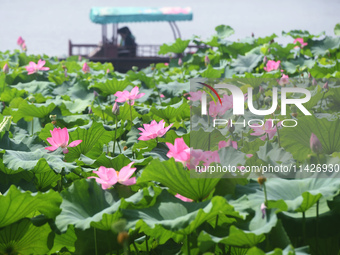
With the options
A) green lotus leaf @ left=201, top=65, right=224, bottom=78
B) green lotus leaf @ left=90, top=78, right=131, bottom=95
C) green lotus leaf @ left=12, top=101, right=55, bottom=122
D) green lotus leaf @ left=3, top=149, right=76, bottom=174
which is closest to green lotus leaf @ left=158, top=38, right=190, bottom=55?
green lotus leaf @ left=201, top=65, right=224, bottom=78

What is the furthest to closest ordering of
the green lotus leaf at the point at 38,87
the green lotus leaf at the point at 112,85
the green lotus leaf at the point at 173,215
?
the green lotus leaf at the point at 38,87 → the green lotus leaf at the point at 112,85 → the green lotus leaf at the point at 173,215

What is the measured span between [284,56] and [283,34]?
89cm

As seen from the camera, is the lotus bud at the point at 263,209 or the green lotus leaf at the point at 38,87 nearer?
the lotus bud at the point at 263,209

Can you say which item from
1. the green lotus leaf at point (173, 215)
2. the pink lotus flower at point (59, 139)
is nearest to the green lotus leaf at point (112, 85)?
the pink lotus flower at point (59, 139)

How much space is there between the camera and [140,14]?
1563 cm

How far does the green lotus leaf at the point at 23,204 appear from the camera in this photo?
36.4 inches

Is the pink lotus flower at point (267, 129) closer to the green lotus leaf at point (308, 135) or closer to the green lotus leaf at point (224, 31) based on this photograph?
the green lotus leaf at point (308, 135)

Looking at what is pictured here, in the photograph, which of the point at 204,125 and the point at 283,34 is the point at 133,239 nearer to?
the point at 204,125

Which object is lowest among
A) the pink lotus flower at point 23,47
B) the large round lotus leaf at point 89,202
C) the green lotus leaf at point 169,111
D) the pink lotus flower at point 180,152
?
the pink lotus flower at point 23,47

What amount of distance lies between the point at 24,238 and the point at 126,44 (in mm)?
14295

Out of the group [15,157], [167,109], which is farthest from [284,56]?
[15,157]

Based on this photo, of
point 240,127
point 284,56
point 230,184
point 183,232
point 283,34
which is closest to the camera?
point 183,232

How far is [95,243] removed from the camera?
0.96 metres

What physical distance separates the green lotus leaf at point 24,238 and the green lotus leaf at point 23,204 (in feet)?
0.09
